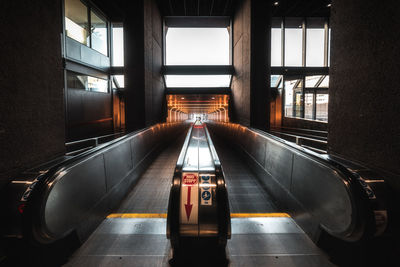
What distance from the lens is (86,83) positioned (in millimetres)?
10156

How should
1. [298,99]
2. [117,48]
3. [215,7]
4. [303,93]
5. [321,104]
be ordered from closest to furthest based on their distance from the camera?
[215,7] → [117,48] → [303,93] → [298,99] → [321,104]

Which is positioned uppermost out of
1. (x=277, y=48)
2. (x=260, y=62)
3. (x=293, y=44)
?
(x=293, y=44)

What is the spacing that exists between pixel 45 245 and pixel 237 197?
2.82m

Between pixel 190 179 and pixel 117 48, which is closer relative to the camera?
pixel 190 179

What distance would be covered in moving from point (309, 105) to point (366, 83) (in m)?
15.4

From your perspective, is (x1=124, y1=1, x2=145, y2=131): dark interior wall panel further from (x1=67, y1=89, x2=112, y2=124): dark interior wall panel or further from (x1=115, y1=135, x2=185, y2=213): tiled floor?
(x1=115, y1=135, x2=185, y2=213): tiled floor

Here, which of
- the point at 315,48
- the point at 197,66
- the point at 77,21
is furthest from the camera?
the point at 315,48

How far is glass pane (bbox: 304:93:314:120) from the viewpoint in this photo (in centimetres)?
1614

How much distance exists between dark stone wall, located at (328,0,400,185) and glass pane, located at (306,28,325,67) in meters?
13.1

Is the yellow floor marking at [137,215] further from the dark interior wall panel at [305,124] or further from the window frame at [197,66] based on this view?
the window frame at [197,66]

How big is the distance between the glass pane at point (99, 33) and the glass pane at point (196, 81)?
3.83m

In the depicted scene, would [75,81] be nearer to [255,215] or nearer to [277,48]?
[255,215]

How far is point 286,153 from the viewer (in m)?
3.47

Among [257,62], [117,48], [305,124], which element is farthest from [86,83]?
[305,124]
